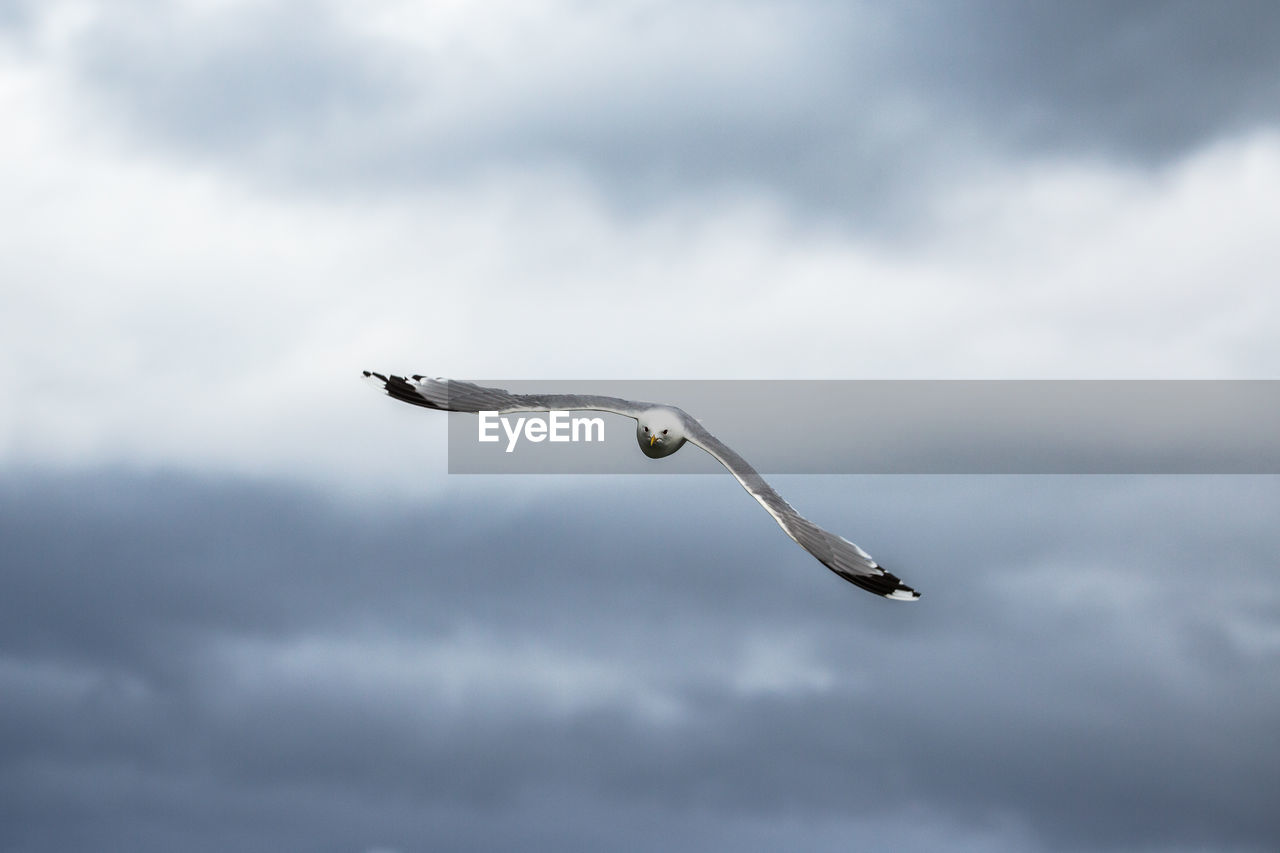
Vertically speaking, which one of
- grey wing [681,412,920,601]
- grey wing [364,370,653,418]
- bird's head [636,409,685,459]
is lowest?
grey wing [681,412,920,601]

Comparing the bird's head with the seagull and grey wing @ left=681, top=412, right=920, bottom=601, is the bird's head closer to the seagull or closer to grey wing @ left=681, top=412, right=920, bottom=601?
the seagull

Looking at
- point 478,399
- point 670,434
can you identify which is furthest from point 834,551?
point 478,399

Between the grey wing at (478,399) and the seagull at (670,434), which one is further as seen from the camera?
the grey wing at (478,399)

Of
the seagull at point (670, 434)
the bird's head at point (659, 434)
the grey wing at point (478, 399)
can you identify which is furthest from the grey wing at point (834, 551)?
the grey wing at point (478, 399)

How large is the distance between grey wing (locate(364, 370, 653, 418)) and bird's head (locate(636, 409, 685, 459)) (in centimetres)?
108

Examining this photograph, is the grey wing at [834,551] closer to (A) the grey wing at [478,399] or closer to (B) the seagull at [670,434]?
(B) the seagull at [670,434]

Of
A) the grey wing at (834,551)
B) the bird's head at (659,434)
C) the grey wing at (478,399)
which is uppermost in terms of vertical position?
the grey wing at (478,399)

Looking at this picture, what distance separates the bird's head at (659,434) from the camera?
131ft

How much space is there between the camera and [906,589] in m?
34.0

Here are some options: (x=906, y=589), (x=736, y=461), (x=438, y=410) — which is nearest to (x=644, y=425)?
(x=736, y=461)

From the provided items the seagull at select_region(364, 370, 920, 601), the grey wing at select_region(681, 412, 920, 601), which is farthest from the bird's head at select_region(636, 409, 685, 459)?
the grey wing at select_region(681, 412, 920, 601)

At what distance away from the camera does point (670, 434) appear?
39.9m

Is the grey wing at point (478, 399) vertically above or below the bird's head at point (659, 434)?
above

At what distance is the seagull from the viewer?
114 feet
